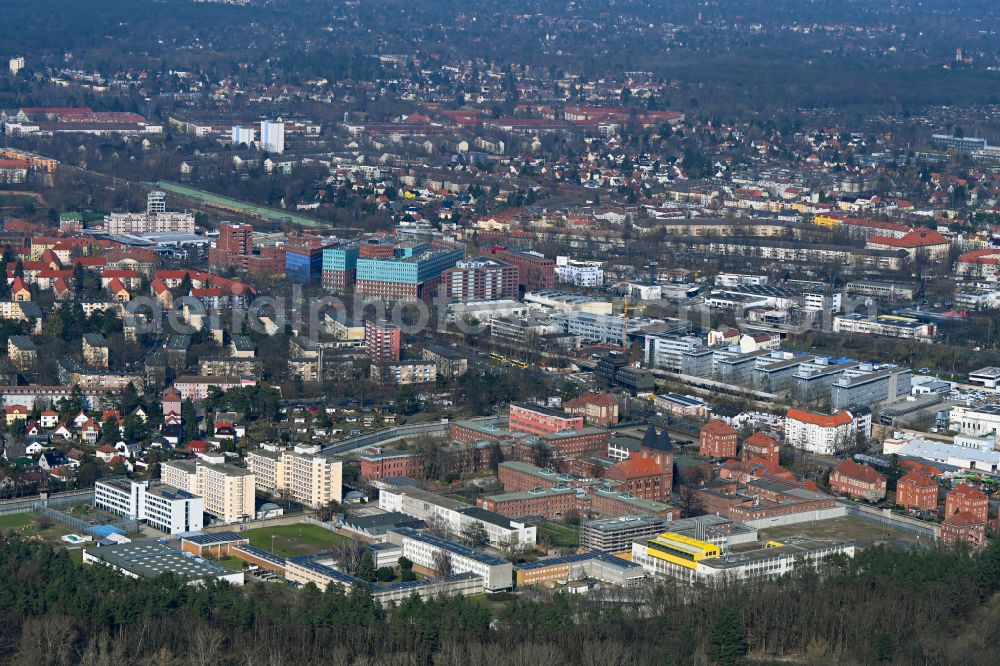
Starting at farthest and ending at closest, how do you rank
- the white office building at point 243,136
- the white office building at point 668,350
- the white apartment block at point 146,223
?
1. the white office building at point 243,136
2. the white apartment block at point 146,223
3. the white office building at point 668,350

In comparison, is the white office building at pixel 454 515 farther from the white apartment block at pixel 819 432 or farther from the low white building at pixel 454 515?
the white apartment block at pixel 819 432

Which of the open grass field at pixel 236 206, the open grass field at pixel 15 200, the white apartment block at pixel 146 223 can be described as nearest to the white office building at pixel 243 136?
the open grass field at pixel 236 206

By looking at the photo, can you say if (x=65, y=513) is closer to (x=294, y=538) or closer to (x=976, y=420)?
(x=294, y=538)

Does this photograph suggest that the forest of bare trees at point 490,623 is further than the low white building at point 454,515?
No

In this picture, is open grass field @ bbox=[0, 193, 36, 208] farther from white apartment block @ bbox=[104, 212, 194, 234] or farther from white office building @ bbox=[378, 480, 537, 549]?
white office building @ bbox=[378, 480, 537, 549]

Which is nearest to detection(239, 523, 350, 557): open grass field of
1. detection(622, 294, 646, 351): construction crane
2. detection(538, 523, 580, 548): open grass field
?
detection(538, 523, 580, 548): open grass field

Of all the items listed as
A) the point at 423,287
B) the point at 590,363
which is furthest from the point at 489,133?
the point at 590,363

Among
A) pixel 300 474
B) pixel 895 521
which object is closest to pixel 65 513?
pixel 300 474
